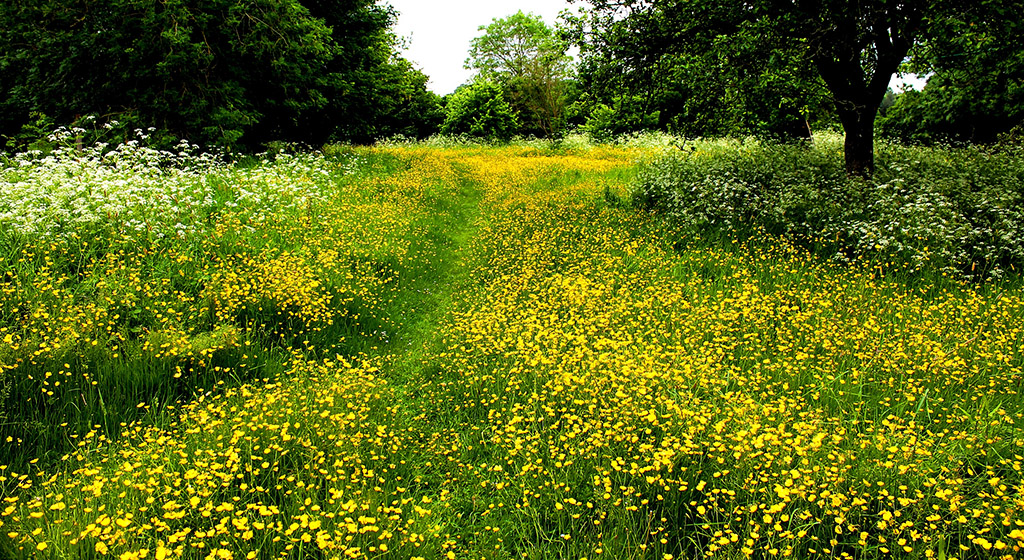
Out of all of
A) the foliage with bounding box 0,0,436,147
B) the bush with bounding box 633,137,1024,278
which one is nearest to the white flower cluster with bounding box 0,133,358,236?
the foliage with bounding box 0,0,436,147

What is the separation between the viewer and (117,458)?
356cm

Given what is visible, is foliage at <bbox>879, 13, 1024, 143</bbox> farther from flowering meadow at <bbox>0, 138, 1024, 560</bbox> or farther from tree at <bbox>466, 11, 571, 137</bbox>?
tree at <bbox>466, 11, 571, 137</bbox>

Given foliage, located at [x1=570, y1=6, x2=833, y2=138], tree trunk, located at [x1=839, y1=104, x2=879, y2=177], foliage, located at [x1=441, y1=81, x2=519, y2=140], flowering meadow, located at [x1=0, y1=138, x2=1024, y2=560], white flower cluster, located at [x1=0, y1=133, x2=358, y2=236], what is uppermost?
foliage, located at [x1=441, y1=81, x2=519, y2=140]

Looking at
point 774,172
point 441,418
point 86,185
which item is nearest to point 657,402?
point 441,418

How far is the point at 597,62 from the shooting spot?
1176 centimetres

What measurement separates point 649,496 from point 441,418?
1.94m

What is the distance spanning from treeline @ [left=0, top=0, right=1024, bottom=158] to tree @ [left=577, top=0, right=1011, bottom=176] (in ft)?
0.11

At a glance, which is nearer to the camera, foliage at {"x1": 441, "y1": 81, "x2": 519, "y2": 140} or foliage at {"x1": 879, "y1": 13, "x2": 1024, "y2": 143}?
foliage at {"x1": 879, "y1": 13, "x2": 1024, "y2": 143}

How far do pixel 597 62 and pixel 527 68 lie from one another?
3796 centimetres

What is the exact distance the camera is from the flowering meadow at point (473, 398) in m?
2.90

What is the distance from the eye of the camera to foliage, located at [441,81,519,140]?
41484 mm

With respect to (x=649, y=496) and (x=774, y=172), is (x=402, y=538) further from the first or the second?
(x=774, y=172)

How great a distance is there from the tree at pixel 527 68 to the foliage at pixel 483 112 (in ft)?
8.40

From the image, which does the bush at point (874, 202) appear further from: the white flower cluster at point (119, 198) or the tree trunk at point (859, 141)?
the white flower cluster at point (119, 198)
